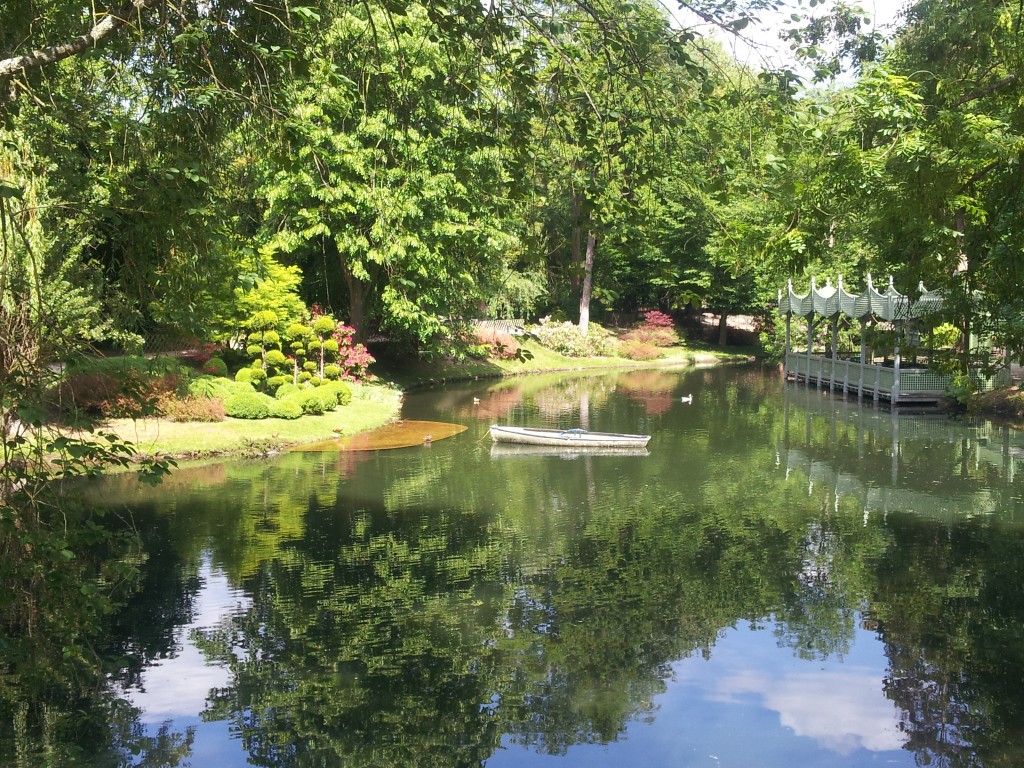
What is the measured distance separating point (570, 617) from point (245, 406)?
1538 centimetres

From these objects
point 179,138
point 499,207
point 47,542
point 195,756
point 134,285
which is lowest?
point 195,756

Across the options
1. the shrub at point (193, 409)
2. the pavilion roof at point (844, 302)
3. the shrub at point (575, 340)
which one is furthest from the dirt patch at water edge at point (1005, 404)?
the shrub at point (575, 340)

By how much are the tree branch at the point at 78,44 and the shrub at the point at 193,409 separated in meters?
17.9

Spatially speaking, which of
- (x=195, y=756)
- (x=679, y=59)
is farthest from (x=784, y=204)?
(x=195, y=756)

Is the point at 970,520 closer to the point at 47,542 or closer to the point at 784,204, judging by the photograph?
the point at 784,204

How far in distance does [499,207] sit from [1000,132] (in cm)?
510

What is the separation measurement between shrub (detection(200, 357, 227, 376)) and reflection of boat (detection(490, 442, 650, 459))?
8.64 m

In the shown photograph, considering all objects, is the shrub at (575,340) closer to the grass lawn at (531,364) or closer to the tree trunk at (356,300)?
the grass lawn at (531,364)

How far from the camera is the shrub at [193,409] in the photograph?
23.3 metres

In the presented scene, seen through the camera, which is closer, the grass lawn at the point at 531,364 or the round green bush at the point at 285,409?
the round green bush at the point at 285,409

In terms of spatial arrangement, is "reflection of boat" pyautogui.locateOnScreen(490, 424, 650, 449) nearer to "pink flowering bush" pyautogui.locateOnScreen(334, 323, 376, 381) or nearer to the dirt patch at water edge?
"pink flowering bush" pyautogui.locateOnScreen(334, 323, 376, 381)

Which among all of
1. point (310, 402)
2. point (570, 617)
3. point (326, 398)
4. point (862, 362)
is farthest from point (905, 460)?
point (310, 402)

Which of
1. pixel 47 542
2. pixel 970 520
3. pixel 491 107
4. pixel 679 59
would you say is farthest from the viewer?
pixel 970 520

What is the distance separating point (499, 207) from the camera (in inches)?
302
